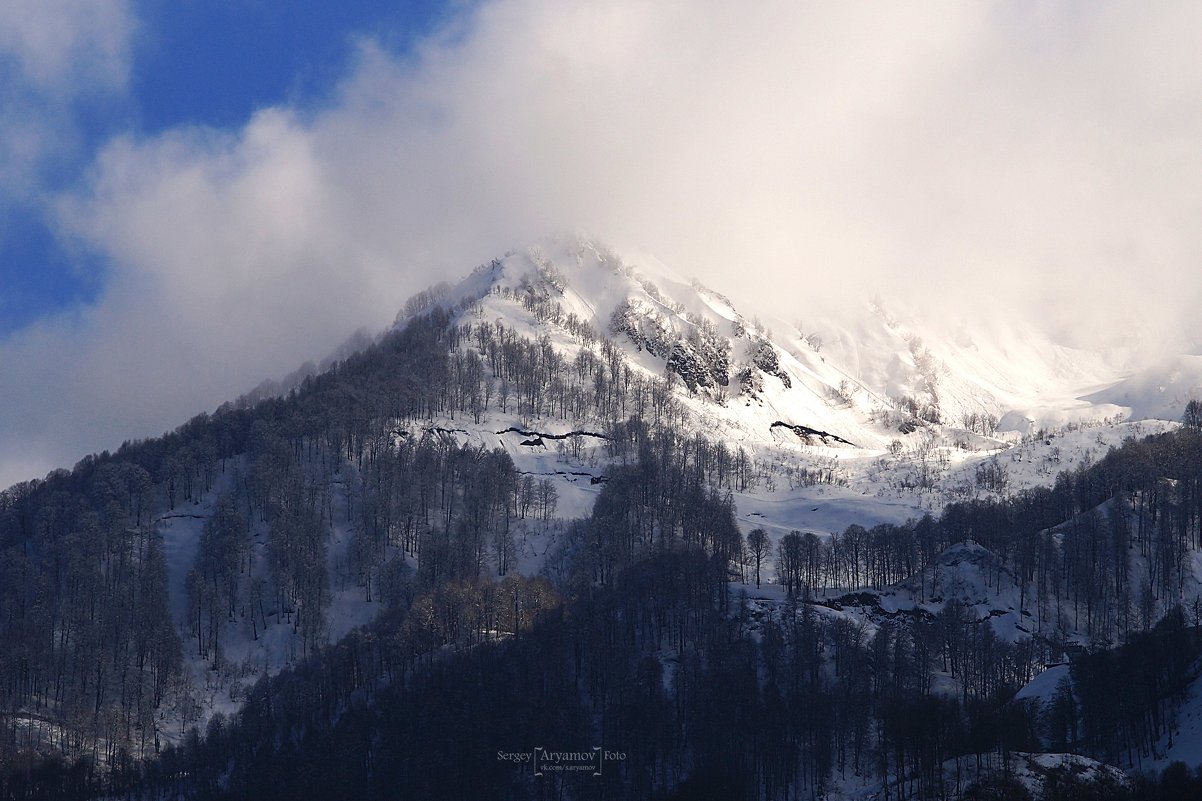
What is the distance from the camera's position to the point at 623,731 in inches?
6471

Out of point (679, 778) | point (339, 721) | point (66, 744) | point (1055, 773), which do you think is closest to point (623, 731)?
point (679, 778)

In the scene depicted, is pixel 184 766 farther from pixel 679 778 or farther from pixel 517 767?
pixel 679 778

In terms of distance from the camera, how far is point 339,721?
175 m

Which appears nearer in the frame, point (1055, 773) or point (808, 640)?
point (1055, 773)

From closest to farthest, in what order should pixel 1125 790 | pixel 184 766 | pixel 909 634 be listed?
pixel 1125 790 < pixel 184 766 < pixel 909 634

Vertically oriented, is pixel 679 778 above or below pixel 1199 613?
below

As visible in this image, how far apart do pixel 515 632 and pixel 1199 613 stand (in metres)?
95.3

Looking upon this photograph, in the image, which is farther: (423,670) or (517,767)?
(423,670)

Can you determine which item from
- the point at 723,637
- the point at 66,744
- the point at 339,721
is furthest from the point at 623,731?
the point at 66,744

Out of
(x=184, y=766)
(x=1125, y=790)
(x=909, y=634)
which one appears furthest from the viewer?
(x=909, y=634)

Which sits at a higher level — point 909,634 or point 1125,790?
point 909,634

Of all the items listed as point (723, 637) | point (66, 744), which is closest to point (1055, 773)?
point (723, 637)

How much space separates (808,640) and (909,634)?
617 inches

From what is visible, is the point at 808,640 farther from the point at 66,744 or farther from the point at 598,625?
the point at 66,744
